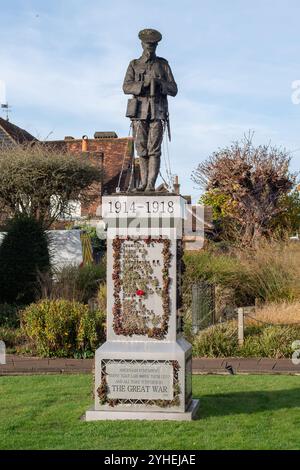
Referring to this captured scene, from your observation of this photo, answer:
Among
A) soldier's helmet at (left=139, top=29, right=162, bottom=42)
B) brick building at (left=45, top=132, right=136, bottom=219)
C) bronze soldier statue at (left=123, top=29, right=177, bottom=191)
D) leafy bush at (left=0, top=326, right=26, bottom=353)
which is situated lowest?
leafy bush at (left=0, top=326, right=26, bottom=353)

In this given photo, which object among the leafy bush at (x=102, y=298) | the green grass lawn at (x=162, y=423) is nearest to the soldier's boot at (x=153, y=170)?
the green grass lawn at (x=162, y=423)

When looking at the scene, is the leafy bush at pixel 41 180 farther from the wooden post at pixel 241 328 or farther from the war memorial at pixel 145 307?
the war memorial at pixel 145 307

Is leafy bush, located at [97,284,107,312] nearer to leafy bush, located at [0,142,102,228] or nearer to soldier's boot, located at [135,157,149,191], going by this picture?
soldier's boot, located at [135,157,149,191]

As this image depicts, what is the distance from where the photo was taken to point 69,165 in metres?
26.5

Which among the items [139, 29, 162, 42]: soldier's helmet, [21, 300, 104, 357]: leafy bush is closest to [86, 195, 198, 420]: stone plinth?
[139, 29, 162, 42]: soldier's helmet

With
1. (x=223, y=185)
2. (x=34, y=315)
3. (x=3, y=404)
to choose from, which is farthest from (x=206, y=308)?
(x=223, y=185)

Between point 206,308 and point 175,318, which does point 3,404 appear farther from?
point 206,308

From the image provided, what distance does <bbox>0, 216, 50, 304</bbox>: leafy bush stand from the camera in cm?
1936

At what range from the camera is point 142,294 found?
898cm

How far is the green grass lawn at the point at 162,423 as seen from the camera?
25.1 ft

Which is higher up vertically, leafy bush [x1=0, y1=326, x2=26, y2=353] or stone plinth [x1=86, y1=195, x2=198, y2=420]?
stone plinth [x1=86, y1=195, x2=198, y2=420]

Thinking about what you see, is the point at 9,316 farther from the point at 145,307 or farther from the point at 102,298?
the point at 145,307

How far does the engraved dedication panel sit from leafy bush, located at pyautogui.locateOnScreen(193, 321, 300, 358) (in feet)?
19.5

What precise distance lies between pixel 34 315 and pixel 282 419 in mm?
7404
